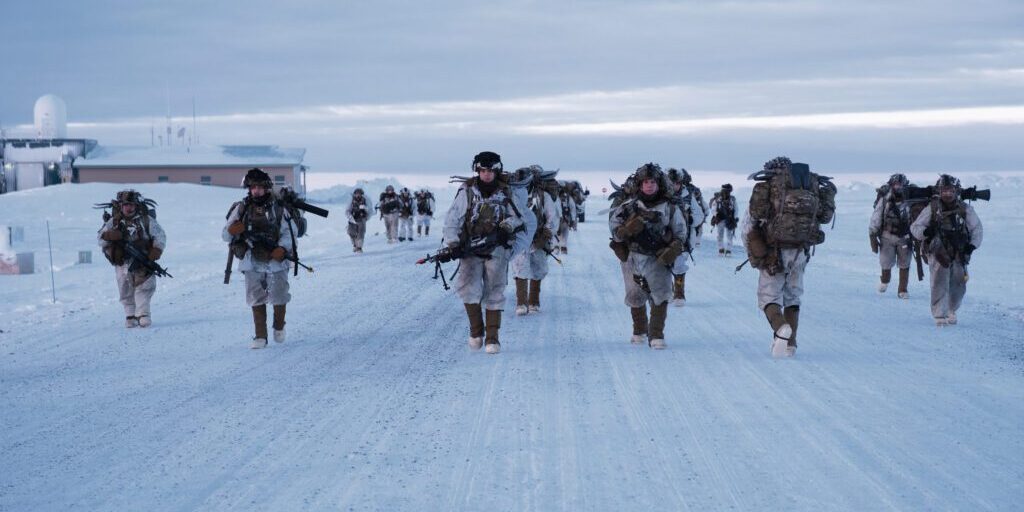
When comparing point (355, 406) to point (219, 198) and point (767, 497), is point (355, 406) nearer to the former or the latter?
point (767, 497)

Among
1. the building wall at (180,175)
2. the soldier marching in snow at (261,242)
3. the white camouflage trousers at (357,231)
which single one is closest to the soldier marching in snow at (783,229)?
the soldier marching in snow at (261,242)

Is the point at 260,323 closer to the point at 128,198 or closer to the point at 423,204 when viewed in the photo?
the point at 128,198

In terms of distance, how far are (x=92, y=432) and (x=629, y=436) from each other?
12.8 ft

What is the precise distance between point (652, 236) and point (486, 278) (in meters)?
1.84

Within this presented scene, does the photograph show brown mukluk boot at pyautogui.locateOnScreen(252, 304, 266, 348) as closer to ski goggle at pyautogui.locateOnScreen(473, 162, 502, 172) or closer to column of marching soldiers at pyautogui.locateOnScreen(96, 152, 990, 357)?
column of marching soldiers at pyautogui.locateOnScreen(96, 152, 990, 357)

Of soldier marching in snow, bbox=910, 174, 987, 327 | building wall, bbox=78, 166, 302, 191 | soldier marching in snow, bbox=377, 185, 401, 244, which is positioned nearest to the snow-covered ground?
soldier marching in snow, bbox=910, 174, 987, 327

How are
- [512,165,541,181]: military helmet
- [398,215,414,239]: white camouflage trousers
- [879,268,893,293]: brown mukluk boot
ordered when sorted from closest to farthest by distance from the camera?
[512,165,541,181]: military helmet < [879,268,893,293]: brown mukluk boot < [398,215,414,239]: white camouflage trousers

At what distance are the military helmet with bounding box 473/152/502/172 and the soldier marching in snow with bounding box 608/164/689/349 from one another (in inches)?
53.0

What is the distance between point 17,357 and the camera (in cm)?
984

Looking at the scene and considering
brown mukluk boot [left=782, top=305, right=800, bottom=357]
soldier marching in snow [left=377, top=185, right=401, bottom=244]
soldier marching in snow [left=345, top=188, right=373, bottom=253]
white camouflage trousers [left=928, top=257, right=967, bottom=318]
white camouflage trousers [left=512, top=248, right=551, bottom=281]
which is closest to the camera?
brown mukluk boot [left=782, top=305, right=800, bottom=357]

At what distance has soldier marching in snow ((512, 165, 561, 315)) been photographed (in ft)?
42.1

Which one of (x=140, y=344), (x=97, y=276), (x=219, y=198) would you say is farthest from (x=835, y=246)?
(x=219, y=198)

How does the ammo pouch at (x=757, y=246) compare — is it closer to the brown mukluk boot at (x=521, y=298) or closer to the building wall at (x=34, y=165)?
the brown mukluk boot at (x=521, y=298)

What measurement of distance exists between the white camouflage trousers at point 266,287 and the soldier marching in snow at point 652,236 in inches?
149
